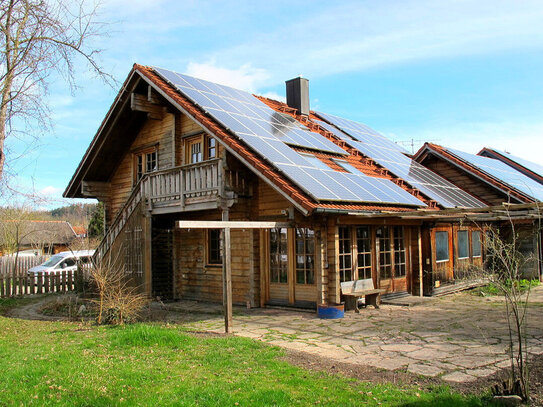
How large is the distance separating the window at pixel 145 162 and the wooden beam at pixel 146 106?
1271 millimetres

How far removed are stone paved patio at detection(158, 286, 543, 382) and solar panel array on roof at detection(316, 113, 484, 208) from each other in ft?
14.1

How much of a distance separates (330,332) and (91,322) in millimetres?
5569

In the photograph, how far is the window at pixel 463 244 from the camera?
16922 millimetres

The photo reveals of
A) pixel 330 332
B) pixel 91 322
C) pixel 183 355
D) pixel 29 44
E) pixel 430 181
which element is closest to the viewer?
pixel 183 355

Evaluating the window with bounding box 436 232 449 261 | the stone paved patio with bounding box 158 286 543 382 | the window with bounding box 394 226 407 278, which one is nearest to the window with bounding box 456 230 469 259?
the window with bounding box 436 232 449 261

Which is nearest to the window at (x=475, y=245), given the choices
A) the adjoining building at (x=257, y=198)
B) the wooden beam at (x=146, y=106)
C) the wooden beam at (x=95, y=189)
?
the adjoining building at (x=257, y=198)

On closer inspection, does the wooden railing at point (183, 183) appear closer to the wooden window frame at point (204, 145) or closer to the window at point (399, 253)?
the wooden window frame at point (204, 145)

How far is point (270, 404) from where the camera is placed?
5297mm

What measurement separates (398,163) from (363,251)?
20.5ft

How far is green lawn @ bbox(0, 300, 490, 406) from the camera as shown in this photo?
18.0 ft

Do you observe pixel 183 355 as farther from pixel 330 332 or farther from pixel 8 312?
pixel 8 312

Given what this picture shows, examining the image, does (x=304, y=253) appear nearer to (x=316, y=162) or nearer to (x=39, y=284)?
(x=316, y=162)

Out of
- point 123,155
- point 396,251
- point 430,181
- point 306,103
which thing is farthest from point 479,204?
point 123,155

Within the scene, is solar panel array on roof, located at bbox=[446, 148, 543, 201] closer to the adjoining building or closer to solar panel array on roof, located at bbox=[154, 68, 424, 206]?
the adjoining building
